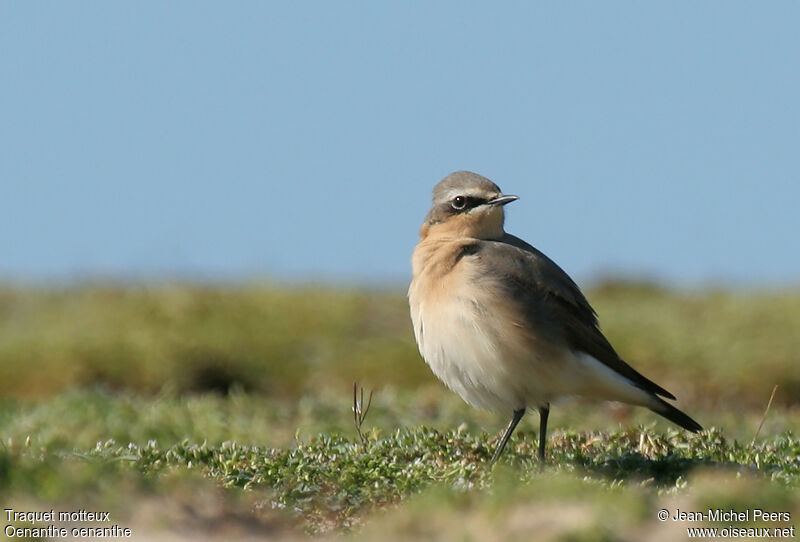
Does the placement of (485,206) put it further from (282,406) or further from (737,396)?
(737,396)

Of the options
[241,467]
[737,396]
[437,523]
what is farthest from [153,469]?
[737,396]

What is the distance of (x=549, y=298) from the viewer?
7.48 m

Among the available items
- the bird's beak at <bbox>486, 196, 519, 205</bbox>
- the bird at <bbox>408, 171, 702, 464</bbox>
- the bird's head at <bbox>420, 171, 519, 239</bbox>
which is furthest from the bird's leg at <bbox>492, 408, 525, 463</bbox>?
the bird's beak at <bbox>486, 196, 519, 205</bbox>

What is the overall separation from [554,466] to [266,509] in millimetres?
1784

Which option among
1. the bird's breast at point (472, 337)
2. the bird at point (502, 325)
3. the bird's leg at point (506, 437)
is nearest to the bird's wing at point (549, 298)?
the bird at point (502, 325)

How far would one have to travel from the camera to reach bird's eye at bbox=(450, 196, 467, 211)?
25.9 ft

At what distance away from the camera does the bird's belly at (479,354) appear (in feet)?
23.7

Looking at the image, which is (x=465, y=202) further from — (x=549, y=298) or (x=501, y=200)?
(x=549, y=298)

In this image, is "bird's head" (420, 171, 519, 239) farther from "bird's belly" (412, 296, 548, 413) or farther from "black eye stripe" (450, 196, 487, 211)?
"bird's belly" (412, 296, 548, 413)

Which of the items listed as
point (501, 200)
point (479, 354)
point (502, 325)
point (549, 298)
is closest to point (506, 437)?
point (479, 354)

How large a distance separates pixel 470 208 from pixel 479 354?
3.53ft

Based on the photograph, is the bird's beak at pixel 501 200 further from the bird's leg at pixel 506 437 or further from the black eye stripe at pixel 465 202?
the bird's leg at pixel 506 437

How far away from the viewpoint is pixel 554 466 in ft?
23.5

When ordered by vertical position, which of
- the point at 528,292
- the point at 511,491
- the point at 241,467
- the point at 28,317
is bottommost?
the point at 28,317
